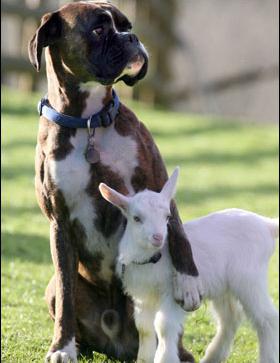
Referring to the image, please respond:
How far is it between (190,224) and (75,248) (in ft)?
1.79

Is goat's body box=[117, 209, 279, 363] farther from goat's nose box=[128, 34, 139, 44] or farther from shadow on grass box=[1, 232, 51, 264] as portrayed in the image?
shadow on grass box=[1, 232, 51, 264]

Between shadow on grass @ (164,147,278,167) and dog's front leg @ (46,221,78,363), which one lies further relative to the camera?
shadow on grass @ (164,147,278,167)

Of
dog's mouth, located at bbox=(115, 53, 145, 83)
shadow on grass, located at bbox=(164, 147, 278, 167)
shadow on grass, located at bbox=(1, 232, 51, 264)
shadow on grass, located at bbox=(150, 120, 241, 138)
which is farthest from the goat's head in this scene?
shadow on grass, located at bbox=(150, 120, 241, 138)

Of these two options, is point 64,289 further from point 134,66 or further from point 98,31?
point 98,31

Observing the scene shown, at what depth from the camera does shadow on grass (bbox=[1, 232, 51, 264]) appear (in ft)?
25.5

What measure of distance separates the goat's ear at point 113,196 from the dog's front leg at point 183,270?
297 mm

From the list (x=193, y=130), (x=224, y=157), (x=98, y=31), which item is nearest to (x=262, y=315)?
(x=98, y=31)

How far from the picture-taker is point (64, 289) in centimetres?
505

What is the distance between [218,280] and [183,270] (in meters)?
0.24

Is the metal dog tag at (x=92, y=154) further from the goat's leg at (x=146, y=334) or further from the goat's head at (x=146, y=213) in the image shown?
the goat's leg at (x=146, y=334)

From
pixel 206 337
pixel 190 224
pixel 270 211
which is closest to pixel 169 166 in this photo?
pixel 270 211

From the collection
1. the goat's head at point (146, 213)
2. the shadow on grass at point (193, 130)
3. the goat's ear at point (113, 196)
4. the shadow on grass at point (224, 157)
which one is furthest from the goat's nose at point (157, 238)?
the shadow on grass at point (193, 130)

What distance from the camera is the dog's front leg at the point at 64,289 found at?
16.4 ft

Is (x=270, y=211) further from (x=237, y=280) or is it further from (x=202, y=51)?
(x=202, y=51)
